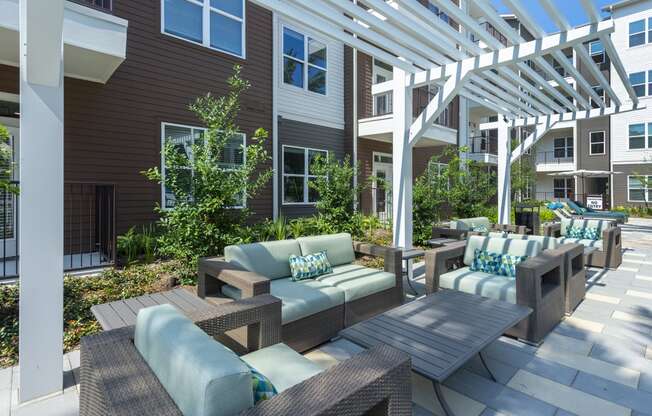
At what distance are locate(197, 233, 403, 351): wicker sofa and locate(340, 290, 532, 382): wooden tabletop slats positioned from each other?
67 cm

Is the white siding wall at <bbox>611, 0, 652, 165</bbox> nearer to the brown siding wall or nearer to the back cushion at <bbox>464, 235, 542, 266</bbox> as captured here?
the back cushion at <bbox>464, 235, 542, 266</bbox>

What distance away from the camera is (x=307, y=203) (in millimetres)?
10281

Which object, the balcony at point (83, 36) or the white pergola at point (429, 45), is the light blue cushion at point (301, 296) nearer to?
the white pergola at point (429, 45)

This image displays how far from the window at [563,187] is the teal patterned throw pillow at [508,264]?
2229 centimetres

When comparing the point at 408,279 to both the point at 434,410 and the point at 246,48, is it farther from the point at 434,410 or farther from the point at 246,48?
the point at 246,48

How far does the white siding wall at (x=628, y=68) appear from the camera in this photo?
59.8 feet

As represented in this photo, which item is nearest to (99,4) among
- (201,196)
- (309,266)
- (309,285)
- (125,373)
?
(201,196)

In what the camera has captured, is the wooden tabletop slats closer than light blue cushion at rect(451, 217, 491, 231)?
Yes

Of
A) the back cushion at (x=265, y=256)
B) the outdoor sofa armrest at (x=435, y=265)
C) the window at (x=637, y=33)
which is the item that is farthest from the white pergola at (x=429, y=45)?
the window at (x=637, y=33)

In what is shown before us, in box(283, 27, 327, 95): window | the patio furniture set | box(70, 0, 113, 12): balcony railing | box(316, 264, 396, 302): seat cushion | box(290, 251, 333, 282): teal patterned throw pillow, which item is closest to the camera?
the patio furniture set

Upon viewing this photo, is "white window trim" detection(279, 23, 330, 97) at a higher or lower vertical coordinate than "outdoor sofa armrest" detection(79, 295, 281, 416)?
higher

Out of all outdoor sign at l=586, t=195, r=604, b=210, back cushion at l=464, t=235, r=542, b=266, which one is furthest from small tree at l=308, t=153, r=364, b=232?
outdoor sign at l=586, t=195, r=604, b=210

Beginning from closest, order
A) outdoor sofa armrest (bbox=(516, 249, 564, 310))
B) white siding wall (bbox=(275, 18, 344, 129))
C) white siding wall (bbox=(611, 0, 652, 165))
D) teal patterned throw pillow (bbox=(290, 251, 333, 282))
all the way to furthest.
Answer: outdoor sofa armrest (bbox=(516, 249, 564, 310)) < teal patterned throw pillow (bbox=(290, 251, 333, 282)) < white siding wall (bbox=(275, 18, 344, 129)) < white siding wall (bbox=(611, 0, 652, 165))

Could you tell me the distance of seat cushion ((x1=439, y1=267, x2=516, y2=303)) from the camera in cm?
395
